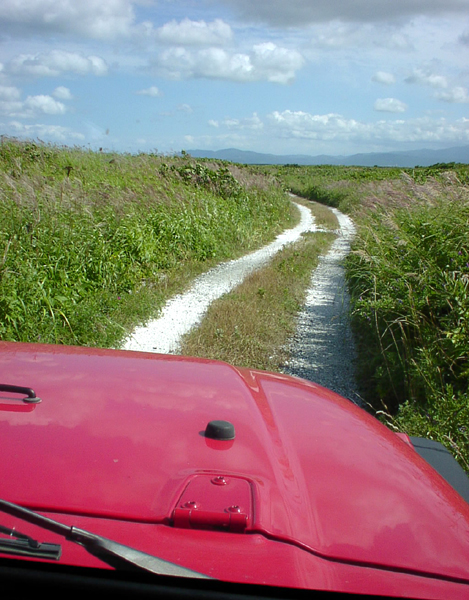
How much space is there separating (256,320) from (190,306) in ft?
4.56

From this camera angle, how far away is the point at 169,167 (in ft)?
53.5

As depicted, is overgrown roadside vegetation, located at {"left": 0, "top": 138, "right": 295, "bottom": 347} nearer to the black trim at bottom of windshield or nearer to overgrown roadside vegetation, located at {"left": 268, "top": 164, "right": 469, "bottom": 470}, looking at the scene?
overgrown roadside vegetation, located at {"left": 268, "top": 164, "right": 469, "bottom": 470}

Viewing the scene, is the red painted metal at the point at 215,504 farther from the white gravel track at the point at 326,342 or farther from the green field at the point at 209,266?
the white gravel track at the point at 326,342

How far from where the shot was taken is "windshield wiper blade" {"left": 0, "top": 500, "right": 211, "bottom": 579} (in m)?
1.06

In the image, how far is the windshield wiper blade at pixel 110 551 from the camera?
106cm

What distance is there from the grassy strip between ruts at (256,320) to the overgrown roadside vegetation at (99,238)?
1053 millimetres

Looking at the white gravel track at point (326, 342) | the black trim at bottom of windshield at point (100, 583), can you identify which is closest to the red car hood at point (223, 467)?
the black trim at bottom of windshield at point (100, 583)

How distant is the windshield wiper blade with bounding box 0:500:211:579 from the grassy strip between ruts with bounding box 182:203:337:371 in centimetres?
469

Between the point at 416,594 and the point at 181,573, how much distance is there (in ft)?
1.66

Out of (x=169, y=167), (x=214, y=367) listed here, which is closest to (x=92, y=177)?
(x=169, y=167)

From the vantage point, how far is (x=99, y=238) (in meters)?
8.48

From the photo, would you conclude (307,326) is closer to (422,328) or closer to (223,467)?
(422,328)

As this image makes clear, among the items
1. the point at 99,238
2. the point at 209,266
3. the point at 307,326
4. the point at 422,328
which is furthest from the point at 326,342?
the point at 209,266

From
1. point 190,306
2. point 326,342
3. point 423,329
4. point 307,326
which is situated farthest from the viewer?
point 190,306
